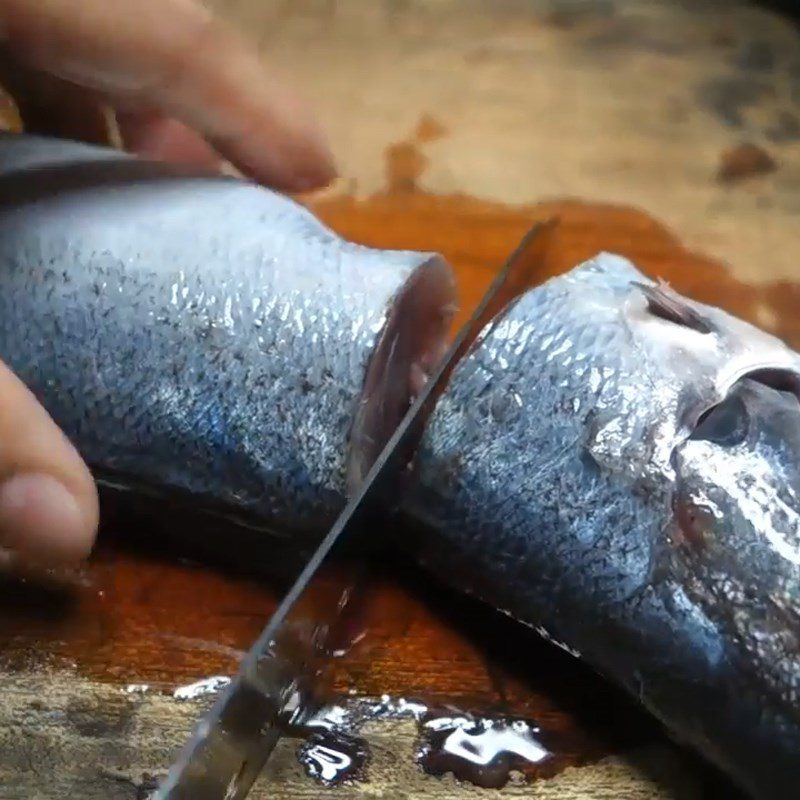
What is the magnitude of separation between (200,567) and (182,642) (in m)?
0.10

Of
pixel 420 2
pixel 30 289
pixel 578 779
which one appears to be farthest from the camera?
pixel 420 2

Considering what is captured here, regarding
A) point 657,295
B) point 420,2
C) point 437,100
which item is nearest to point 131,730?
point 657,295

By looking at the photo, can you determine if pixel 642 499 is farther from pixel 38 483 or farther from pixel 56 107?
pixel 56 107

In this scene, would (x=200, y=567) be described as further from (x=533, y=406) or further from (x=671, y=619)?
(x=671, y=619)

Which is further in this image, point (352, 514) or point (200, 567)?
point (200, 567)

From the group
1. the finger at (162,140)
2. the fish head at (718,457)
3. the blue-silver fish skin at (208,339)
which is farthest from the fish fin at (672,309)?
the finger at (162,140)

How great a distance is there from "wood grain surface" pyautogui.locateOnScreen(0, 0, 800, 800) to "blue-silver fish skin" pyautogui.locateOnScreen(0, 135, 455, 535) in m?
0.11

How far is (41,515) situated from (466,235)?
814mm

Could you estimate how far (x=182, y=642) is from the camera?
50.3 inches

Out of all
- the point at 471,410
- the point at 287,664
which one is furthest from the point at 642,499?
the point at 287,664

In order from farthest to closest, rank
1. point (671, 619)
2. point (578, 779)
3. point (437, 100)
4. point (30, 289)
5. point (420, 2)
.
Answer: point (420, 2)
point (437, 100)
point (30, 289)
point (578, 779)
point (671, 619)

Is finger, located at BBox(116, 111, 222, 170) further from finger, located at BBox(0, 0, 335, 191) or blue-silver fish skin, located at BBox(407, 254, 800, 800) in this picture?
blue-silver fish skin, located at BBox(407, 254, 800, 800)

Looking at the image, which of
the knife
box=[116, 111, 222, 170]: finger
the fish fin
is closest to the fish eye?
the fish fin

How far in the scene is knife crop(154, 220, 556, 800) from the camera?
1.04 m
